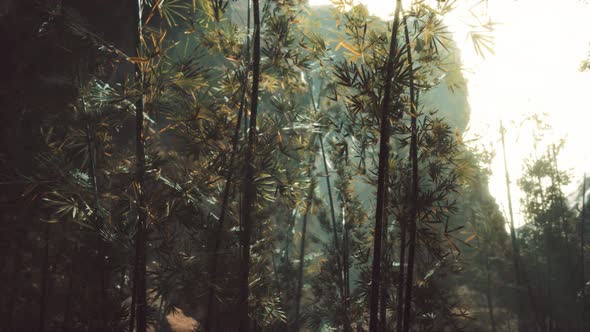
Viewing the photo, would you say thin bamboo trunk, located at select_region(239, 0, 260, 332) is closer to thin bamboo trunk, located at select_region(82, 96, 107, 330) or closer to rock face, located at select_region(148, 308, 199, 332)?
thin bamboo trunk, located at select_region(82, 96, 107, 330)

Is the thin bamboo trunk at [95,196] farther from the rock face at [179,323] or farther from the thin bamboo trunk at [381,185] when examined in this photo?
the rock face at [179,323]

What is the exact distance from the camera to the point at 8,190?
6867mm

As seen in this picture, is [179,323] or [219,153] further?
[179,323]

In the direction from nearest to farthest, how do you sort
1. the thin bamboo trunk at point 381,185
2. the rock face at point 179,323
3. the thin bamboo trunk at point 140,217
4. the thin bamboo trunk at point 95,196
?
the thin bamboo trunk at point 381,185 → the thin bamboo trunk at point 140,217 → the thin bamboo trunk at point 95,196 → the rock face at point 179,323

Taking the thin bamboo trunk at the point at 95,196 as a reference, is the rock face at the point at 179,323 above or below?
below

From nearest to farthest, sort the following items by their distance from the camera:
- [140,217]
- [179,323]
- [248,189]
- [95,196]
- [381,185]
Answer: [381,185] < [140,217] < [95,196] < [248,189] < [179,323]

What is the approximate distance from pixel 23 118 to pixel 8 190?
4.81 feet

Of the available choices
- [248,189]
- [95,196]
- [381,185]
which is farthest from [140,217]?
[381,185]

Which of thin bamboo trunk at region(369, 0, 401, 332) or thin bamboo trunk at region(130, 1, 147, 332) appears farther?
thin bamboo trunk at region(130, 1, 147, 332)

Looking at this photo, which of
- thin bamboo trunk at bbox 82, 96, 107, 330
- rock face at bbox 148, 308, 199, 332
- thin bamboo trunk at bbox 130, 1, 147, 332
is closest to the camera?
thin bamboo trunk at bbox 130, 1, 147, 332

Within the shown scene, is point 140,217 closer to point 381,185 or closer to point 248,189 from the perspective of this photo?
point 248,189

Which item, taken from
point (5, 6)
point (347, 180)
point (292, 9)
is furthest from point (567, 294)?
point (5, 6)

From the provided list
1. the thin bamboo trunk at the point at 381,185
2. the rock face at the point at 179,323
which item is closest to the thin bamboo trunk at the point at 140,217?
A: the thin bamboo trunk at the point at 381,185

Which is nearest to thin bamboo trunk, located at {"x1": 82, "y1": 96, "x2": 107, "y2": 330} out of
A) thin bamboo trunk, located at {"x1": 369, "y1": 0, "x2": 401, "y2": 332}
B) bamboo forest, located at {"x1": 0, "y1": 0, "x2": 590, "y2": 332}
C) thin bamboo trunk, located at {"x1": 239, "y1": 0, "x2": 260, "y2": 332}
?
bamboo forest, located at {"x1": 0, "y1": 0, "x2": 590, "y2": 332}
